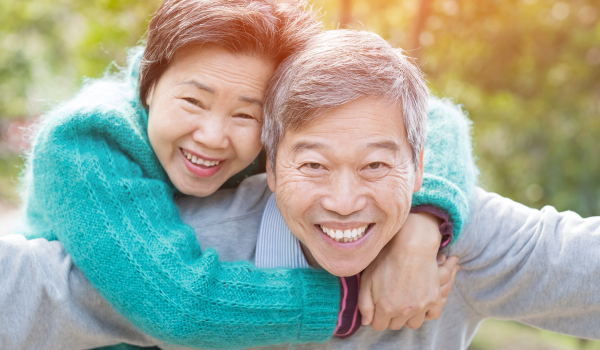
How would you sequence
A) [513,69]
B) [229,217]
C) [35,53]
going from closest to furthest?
[229,217]
[513,69]
[35,53]

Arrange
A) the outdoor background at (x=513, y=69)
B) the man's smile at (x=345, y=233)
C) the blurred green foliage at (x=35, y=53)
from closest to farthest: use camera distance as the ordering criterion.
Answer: the man's smile at (x=345, y=233)
the outdoor background at (x=513, y=69)
the blurred green foliage at (x=35, y=53)

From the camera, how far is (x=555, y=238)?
1.99 metres

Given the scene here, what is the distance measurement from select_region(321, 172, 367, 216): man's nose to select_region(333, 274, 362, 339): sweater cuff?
0.39 metres

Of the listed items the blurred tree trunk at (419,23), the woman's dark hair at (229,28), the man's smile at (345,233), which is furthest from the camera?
the blurred tree trunk at (419,23)

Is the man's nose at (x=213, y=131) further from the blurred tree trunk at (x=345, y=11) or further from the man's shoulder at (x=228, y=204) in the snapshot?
the blurred tree trunk at (x=345, y=11)

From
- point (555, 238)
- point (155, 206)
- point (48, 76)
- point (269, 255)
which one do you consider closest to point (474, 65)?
point (555, 238)

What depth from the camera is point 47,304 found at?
6.01ft

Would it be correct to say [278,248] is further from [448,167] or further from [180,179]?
[448,167]

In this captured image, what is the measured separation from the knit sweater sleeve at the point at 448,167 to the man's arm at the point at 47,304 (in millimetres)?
1342

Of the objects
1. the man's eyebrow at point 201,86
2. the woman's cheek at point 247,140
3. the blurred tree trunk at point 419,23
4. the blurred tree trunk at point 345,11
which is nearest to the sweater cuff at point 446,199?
the woman's cheek at point 247,140

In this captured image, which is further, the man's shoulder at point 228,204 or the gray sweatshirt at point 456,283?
the man's shoulder at point 228,204

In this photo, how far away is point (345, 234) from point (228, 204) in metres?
0.67

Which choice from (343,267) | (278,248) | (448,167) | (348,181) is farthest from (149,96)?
(448,167)

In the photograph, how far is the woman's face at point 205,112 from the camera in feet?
6.66
